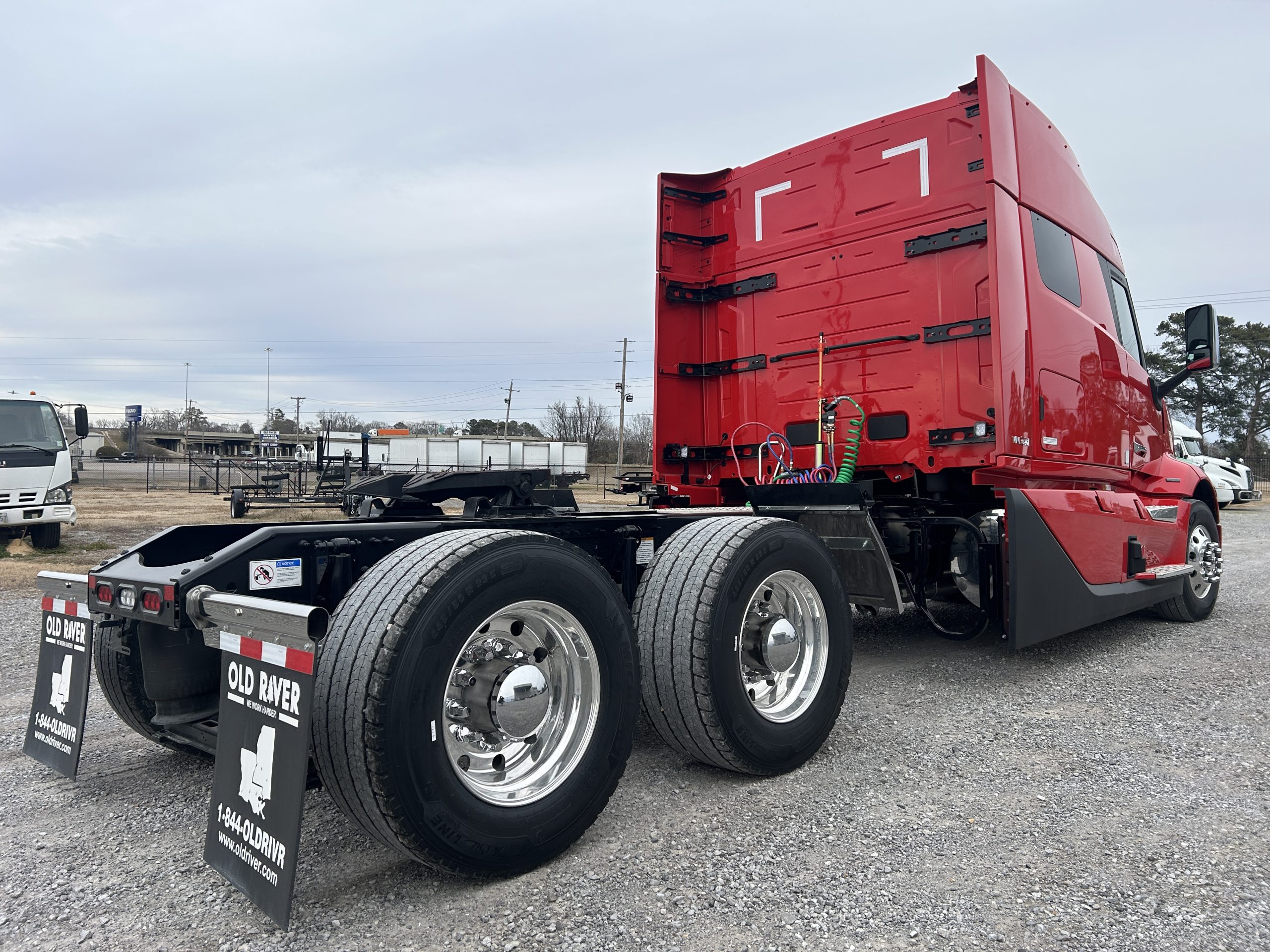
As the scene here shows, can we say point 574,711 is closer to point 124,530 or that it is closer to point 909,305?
point 909,305

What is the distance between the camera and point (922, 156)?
5051mm

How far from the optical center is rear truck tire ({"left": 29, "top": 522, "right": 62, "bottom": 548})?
475 inches

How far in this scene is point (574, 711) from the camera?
2.72 m

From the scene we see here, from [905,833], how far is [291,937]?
1.88 m

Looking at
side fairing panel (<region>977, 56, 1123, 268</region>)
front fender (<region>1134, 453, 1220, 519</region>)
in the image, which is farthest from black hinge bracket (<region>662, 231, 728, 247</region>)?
front fender (<region>1134, 453, 1220, 519</region>)

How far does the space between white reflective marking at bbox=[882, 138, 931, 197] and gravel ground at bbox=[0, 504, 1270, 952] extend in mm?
3042

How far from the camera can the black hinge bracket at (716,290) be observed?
18.8 feet

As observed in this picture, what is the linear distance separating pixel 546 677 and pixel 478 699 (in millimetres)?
257

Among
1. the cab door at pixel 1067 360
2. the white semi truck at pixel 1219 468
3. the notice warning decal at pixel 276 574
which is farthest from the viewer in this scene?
the white semi truck at pixel 1219 468

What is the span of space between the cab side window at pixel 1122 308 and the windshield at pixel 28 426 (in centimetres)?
1309

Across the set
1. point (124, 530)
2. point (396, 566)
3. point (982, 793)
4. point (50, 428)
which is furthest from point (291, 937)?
point (124, 530)

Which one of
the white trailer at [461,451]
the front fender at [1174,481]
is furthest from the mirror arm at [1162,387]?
the white trailer at [461,451]

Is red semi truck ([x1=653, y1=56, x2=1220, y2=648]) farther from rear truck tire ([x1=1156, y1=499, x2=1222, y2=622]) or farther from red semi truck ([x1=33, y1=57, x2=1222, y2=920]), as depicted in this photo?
rear truck tire ([x1=1156, y1=499, x2=1222, y2=622])

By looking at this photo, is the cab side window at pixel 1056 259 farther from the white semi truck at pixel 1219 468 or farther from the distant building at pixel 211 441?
the distant building at pixel 211 441
